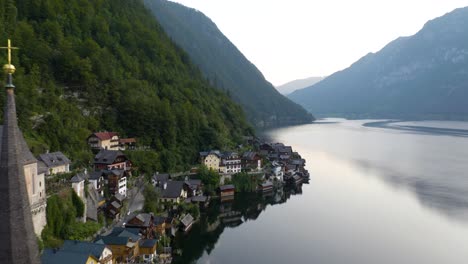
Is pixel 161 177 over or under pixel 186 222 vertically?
over

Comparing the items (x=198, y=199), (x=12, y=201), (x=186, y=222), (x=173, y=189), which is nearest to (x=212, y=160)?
(x=198, y=199)

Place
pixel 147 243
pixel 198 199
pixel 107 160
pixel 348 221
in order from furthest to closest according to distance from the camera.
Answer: pixel 198 199
pixel 107 160
pixel 348 221
pixel 147 243

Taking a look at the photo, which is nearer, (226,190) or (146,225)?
(146,225)

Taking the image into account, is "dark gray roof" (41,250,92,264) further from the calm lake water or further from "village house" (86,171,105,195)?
"village house" (86,171,105,195)

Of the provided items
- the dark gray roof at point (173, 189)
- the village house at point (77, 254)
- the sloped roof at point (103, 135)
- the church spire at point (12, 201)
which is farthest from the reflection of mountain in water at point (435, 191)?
the church spire at point (12, 201)

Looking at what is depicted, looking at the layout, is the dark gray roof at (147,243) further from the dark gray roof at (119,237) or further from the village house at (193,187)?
the village house at (193,187)

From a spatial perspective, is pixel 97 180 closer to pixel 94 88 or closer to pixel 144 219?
pixel 144 219

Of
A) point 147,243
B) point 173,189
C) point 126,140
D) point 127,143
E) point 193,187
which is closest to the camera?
Answer: point 147,243
